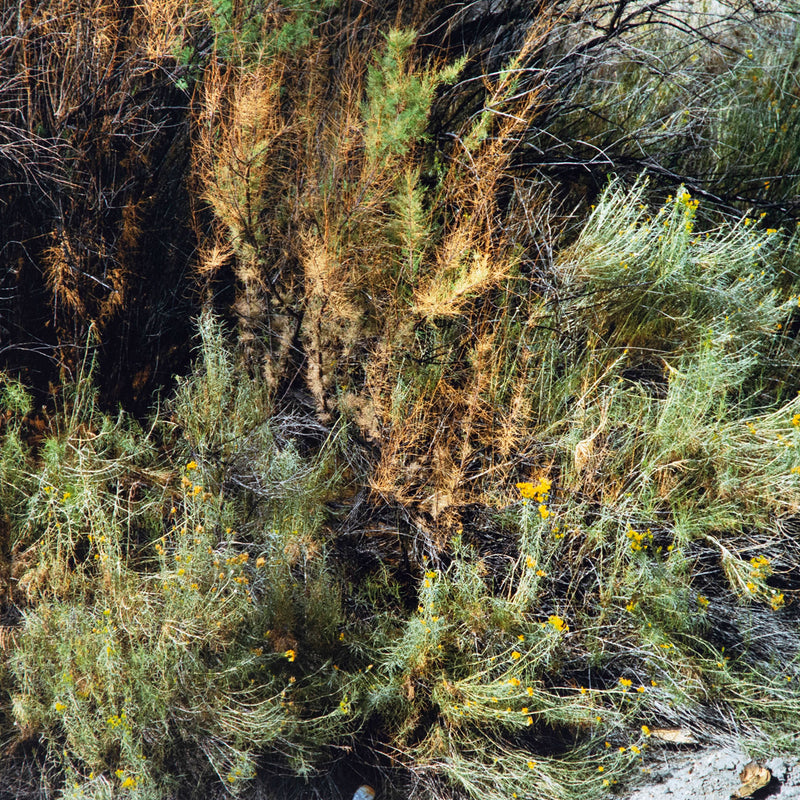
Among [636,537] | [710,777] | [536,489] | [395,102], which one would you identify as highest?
[395,102]

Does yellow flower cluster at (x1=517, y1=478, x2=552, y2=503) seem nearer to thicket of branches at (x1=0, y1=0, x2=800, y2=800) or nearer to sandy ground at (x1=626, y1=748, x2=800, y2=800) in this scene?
thicket of branches at (x1=0, y1=0, x2=800, y2=800)

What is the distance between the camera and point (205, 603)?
2.45m

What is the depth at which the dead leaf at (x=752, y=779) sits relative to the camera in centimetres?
244

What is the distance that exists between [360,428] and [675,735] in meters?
1.70

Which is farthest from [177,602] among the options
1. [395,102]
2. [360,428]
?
[395,102]

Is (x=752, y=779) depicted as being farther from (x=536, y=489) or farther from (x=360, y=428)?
(x=360, y=428)

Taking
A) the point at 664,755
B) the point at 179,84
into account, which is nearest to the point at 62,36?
the point at 179,84

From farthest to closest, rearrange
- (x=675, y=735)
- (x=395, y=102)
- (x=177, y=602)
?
(x=395, y=102) < (x=675, y=735) < (x=177, y=602)

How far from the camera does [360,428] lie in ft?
9.96

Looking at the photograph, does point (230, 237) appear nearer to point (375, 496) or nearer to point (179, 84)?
point (179, 84)

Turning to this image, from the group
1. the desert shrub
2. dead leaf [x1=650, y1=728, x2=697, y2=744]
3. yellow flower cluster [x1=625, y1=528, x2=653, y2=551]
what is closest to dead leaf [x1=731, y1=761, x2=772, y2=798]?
dead leaf [x1=650, y1=728, x2=697, y2=744]

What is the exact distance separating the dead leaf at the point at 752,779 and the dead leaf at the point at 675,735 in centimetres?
18

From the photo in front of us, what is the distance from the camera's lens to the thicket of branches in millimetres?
2457

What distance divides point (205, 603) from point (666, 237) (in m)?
2.47
